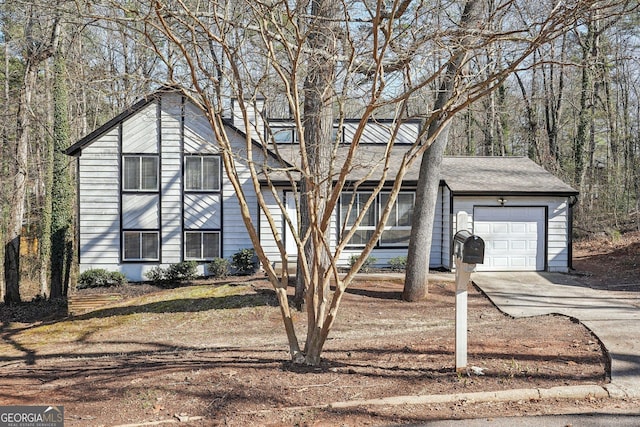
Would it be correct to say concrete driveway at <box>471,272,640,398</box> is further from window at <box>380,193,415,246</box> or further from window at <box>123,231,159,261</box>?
window at <box>123,231,159,261</box>

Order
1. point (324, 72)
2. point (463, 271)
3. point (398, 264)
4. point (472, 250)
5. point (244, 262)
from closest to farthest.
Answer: point (472, 250), point (463, 271), point (324, 72), point (398, 264), point (244, 262)

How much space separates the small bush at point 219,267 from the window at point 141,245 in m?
1.81

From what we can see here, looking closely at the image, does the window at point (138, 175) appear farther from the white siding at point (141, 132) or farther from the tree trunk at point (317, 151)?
the tree trunk at point (317, 151)

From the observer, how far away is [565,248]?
50.9 feet

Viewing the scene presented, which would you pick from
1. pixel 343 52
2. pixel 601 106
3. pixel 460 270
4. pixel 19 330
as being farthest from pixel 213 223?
pixel 601 106

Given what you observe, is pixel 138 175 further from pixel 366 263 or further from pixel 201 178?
pixel 366 263

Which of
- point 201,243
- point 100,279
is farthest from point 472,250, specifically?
point 100,279

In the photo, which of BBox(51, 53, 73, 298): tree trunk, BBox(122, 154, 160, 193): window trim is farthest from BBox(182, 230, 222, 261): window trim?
BBox(51, 53, 73, 298): tree trunk

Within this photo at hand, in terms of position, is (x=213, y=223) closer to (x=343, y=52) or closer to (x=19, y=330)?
(x=19, y=330)

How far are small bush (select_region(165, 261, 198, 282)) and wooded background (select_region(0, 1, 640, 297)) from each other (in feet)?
11.8

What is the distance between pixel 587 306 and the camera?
10.3m

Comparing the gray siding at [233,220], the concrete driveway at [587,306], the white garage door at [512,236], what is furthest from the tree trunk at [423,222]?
the gray siding at [233,220]

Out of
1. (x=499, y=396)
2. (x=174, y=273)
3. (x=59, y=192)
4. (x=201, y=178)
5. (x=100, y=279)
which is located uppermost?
(x=201, y=178)

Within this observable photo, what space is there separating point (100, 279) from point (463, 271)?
1295 cm
